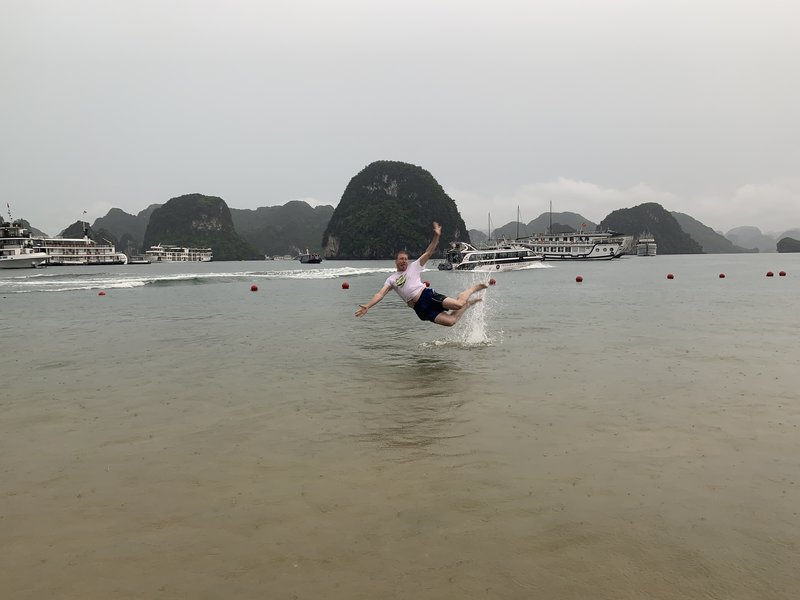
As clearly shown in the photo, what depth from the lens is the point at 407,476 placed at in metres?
5.82

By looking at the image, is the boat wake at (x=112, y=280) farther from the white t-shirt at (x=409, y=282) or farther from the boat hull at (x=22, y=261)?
the white t-shirt at (x=409, y=282)

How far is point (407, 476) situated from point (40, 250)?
148 m

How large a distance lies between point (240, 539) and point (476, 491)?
239 centimetres

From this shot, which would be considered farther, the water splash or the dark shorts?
the water splash

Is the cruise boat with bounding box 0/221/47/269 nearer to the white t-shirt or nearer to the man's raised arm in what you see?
the white t-shirt

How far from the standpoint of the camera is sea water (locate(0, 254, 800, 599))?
4.00 meters

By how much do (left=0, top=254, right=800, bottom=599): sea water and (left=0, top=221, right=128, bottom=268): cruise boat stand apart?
126753 mm

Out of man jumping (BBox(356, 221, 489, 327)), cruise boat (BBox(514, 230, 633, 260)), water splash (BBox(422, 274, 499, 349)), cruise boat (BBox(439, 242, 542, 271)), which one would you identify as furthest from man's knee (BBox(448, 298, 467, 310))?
cruise boat (BBox(514, 230, 633, 260))

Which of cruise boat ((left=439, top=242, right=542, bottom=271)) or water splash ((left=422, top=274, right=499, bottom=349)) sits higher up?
cruise boat ((left=439, top=242, right=542, bottom=271))

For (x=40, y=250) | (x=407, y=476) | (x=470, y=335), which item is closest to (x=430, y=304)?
(x=470, y=335)

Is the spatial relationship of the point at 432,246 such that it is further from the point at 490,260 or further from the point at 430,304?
the point at 490,260

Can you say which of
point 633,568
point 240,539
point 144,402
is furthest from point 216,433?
point 633,568

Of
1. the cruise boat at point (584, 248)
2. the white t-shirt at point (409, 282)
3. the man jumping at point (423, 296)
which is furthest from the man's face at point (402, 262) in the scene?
the cruise boat at point (584, 248)

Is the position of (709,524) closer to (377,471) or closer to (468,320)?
(377,471)
